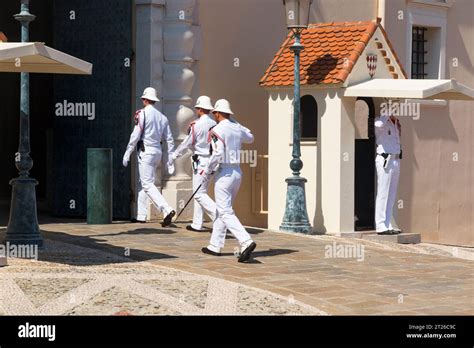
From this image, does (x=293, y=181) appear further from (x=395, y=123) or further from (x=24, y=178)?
(x=24, y=178)

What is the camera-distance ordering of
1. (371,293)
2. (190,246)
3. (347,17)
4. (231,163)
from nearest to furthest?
(371,293) → (231,163) → (190,246) → (347,17)

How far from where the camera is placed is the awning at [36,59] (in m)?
10.6

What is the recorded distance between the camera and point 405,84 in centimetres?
1617

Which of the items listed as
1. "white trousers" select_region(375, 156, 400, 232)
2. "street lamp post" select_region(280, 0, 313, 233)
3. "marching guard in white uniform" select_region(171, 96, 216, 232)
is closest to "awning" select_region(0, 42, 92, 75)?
"marching guard in white uniform" select_region(171, 96, 216, 232)

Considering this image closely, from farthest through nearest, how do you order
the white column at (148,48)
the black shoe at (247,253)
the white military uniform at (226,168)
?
the white column at (148,48) < the white military uniform at (226,168) < the black shoe at (247,253)

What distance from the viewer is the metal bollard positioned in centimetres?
1599

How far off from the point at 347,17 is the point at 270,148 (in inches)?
163

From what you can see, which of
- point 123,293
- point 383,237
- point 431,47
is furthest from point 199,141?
point 431,47

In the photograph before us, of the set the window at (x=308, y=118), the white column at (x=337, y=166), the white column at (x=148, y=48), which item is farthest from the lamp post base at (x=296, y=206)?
the white column at (x=148, y=48)

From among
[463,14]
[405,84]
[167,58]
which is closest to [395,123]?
[405,84]

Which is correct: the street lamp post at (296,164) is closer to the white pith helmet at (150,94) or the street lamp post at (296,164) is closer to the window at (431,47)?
the white pith helmet at (150,94)

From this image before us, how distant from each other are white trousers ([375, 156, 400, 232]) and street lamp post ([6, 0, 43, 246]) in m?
6.17

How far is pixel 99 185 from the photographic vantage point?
52.6ft

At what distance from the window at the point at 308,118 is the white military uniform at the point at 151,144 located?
2.52 m
